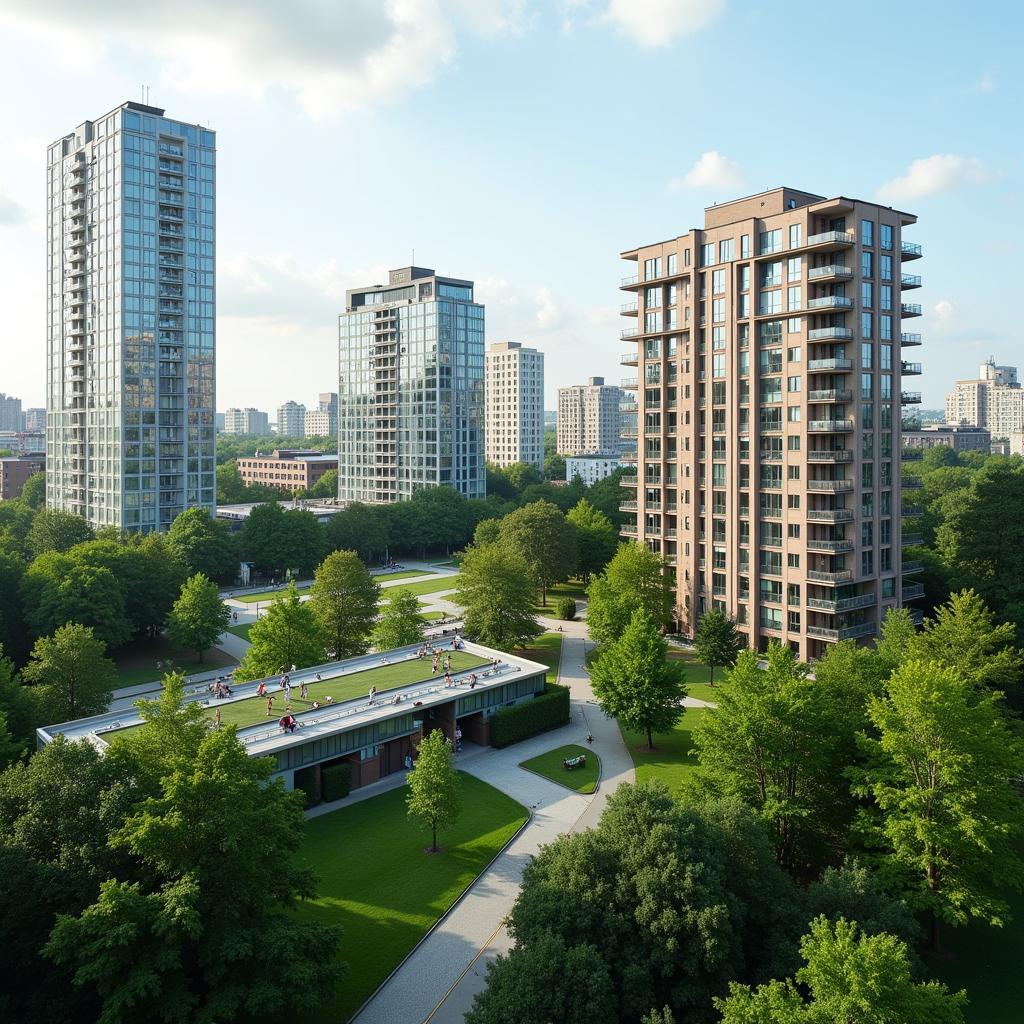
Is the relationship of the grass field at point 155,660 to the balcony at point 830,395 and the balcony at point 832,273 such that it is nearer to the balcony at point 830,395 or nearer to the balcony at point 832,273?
the balcony at point 830,395

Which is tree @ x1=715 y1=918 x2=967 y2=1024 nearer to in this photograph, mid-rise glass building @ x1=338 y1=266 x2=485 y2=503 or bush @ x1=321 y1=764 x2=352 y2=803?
bush @ x1=321 y1=764 x2=352 y2=803

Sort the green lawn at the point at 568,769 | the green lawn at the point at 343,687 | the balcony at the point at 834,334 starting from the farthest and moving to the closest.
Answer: the balcony at the point at 834,334, the green lawn at the point at 568,769, the green lawn at the point at 343,687

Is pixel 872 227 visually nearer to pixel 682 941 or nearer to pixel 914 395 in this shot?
pixel 914 395

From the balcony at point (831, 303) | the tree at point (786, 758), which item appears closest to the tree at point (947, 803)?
the tree at point (786, 758)

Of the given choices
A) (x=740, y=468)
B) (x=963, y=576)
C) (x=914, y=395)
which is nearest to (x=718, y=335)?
(x=740, y=468)

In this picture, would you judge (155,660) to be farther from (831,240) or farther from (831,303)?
(831,240)

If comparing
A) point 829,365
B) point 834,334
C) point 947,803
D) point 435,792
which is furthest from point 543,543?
point 947,803

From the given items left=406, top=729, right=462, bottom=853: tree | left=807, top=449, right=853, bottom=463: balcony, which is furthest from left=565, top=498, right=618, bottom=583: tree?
left=406, top=729, right=462, bottom=853: tree
